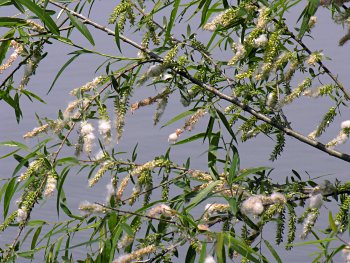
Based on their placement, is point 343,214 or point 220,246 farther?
point 343,214

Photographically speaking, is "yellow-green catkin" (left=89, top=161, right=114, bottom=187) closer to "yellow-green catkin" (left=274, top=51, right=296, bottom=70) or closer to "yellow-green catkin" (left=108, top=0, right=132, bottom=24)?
"yellow-green catkin" (left=108, top=0, right=132, bottom=24)

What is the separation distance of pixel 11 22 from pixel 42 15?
18cm

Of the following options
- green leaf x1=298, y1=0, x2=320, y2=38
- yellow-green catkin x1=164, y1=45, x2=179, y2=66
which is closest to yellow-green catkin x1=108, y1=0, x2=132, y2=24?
yellow-green catkin x1=164, y1=45, x2=179, y2=66

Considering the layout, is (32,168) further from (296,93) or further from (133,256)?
(296,93)

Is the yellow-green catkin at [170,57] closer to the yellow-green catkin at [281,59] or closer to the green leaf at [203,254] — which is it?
the yellow-green catkin at [281,59]

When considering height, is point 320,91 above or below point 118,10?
below

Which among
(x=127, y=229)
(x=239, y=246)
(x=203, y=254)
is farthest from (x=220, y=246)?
(x=127, y=229)

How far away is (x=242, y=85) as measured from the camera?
207 cm

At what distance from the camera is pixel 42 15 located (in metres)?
1.67

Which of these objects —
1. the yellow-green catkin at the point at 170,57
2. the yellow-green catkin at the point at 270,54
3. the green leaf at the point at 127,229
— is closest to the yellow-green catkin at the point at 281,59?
the yellow-green catkin at the point at 270,54

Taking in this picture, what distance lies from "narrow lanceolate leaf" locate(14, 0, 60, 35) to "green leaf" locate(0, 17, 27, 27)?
139mm

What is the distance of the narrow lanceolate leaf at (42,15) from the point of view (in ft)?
5.39

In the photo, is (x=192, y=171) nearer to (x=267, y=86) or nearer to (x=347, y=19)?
(x=267, y=86)

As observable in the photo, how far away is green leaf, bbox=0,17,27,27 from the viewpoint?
1.82m
